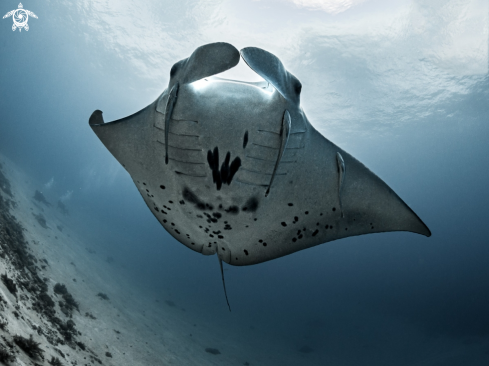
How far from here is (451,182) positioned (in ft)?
105

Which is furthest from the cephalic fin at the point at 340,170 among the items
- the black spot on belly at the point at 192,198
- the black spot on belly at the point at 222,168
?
the black spot on belly at the point at 192,198

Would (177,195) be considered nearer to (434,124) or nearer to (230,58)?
(230,58)

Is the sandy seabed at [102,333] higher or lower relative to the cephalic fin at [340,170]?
lower

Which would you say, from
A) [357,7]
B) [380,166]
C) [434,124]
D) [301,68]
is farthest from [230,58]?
[380,166]

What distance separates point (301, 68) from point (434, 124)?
13.1 m

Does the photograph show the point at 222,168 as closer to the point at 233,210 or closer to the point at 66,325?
the point at 233,210

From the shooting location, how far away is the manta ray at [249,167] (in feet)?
6.23

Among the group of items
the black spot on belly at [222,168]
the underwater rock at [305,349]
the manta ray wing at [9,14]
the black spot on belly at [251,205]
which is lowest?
the underwater rock at [305,349]

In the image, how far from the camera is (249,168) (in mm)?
2129

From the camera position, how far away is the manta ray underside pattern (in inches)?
74.7

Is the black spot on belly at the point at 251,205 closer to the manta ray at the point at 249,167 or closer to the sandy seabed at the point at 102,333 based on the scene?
the manta ray at the point at 249,167

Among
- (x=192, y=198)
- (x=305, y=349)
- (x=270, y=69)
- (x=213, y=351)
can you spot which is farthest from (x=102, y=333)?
(x=305, y=349)

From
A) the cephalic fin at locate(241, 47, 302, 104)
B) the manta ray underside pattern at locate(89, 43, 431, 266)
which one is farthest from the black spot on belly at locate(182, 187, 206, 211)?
the cephalic fin at locate(241, 47, 302, 104)

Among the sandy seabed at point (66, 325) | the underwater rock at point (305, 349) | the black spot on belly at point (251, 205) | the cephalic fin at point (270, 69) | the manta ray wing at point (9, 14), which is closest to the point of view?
the cephalic fin at point (270, 69)
